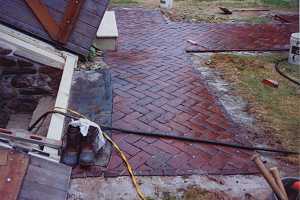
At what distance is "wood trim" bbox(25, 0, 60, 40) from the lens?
4.81 metres

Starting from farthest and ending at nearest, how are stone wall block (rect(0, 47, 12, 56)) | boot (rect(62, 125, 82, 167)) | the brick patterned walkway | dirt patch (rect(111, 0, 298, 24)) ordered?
dirt patch (rect(111, 0, 298, 24)) → stone wall block (rect(0, 47, 12, 56)) → the brick patterned walkway → boot (rect(62, 125, 82, 167))

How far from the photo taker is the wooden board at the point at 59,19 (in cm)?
479

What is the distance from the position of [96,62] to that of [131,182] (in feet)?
9.24

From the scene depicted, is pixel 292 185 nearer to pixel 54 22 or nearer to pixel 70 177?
pixel 70 177

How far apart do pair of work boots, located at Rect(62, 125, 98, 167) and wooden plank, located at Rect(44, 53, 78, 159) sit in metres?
0.13

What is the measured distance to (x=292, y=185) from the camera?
2891 mm

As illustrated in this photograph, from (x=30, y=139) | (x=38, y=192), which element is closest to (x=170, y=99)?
(x=30, y=139)

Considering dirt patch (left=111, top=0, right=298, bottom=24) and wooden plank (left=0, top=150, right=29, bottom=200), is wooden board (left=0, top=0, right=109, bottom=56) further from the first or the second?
dirt patch (left=111, top=0, right=298, bottom=24)

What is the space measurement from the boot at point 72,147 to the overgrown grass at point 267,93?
2.06m

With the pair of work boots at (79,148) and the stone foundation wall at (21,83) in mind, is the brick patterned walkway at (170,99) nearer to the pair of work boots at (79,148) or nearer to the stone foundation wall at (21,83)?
the pair of work boots at (79,148)


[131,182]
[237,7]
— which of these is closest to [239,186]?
[131,182]

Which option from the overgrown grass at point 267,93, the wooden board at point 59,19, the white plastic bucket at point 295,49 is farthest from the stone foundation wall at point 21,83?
the white plastic bucket at point 295,49

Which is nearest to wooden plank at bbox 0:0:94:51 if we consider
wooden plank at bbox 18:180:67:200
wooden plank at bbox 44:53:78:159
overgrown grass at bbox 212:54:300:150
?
wooden plank at bbox 44:53:78:159

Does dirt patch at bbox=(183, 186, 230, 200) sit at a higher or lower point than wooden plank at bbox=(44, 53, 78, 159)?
lower
